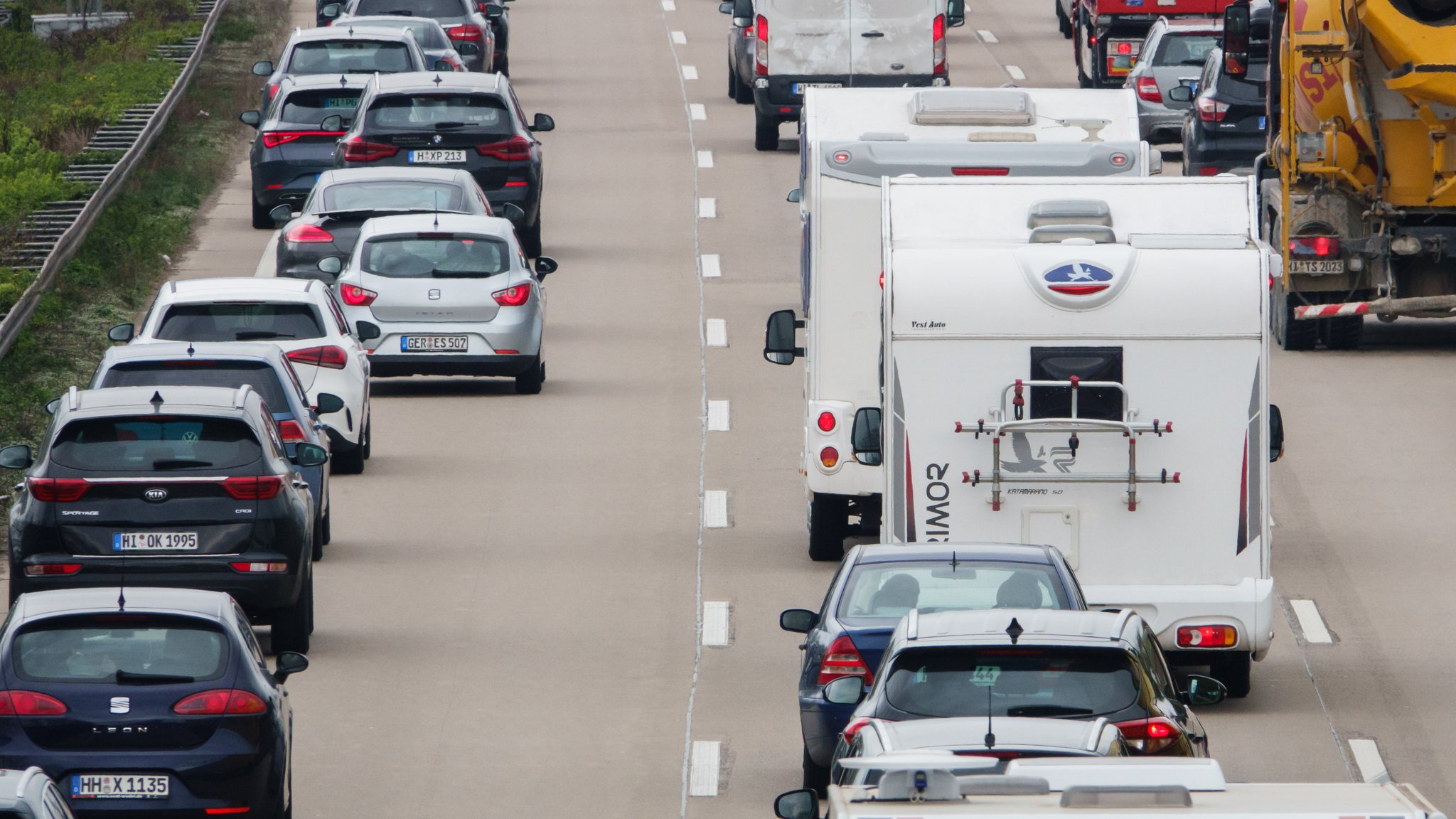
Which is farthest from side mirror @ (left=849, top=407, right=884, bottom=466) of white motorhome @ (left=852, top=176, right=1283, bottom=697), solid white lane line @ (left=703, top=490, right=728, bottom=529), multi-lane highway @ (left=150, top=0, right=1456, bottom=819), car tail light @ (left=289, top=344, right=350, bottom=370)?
car tail light @ (left=289, top=344, right=350, bottom=370)

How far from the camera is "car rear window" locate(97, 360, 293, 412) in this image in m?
19.4

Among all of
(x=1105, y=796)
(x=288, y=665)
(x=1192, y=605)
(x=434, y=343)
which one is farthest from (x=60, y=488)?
(x=1105, y=796)

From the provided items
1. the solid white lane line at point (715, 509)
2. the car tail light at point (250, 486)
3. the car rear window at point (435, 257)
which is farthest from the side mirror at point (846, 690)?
the car rear window at point (435, 257)

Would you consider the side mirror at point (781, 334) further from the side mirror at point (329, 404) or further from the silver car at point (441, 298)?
the silver car at point (441, 298)

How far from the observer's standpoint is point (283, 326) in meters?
22.7

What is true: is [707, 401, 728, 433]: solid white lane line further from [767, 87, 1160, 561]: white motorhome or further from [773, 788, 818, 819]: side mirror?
[773, 788, 818, 819]: side mirror

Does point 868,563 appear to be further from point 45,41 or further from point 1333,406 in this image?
point 45,41

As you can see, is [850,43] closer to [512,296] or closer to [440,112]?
[440,112]

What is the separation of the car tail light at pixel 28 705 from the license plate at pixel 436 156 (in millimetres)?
19238

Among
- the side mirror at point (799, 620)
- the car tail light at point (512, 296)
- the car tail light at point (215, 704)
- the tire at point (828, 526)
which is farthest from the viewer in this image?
the car tail light at point (512, 296)

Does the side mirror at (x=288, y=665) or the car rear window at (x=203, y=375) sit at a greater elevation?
the side mirror at (x=288, y=665)

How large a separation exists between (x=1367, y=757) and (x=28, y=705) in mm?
6591

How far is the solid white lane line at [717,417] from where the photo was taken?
25750mm

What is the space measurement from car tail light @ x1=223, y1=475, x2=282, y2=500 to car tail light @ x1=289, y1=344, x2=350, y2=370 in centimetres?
586
